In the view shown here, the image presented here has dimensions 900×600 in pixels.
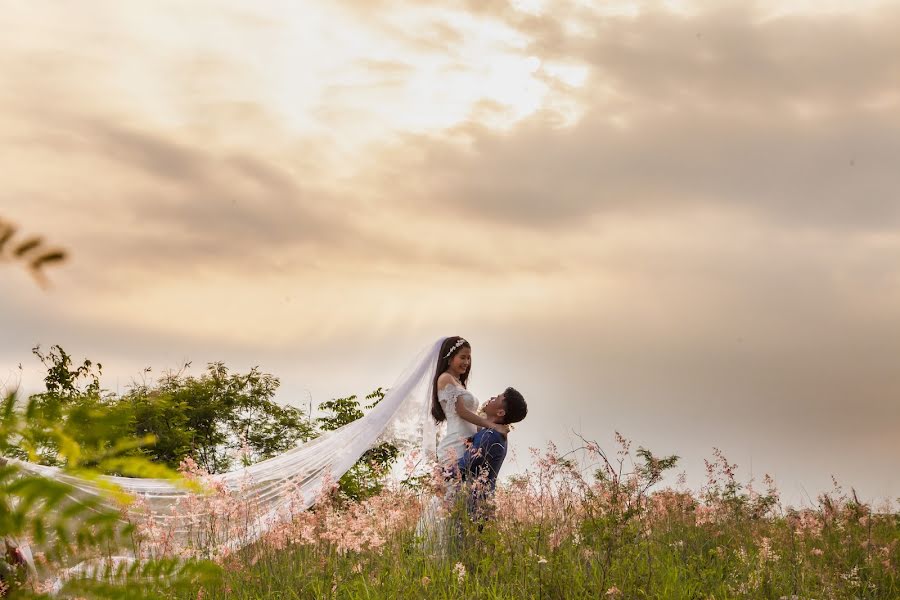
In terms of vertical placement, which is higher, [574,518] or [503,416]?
[503,416]

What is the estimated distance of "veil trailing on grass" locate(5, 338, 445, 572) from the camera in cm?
643

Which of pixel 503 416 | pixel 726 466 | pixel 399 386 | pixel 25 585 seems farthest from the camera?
pixel 399 386

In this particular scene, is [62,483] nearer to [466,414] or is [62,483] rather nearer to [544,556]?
[544,556]

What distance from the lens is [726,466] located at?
8156 mm

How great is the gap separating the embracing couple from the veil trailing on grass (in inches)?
8.1

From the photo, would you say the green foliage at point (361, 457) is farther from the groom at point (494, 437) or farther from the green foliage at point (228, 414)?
the groom at point (494, 437)

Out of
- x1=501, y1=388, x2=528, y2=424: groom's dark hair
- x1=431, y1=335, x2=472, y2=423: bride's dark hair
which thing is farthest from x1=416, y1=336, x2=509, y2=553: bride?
x1=501, y1=388, x2=528, y2=424: groom's dark hair

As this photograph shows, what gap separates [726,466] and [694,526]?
3.99 feet

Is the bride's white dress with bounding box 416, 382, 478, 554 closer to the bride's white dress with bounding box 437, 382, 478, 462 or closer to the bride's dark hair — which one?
the bride's white dress with bounding box 437, 382, 478, 462

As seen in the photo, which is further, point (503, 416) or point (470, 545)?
point (503, 416)

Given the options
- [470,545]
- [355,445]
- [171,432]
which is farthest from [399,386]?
[171,432]

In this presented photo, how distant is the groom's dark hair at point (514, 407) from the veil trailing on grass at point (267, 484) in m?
1.23

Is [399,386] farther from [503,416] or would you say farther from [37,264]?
[37,264]

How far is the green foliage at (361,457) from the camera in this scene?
51.7 ft
